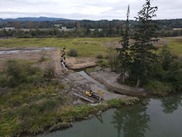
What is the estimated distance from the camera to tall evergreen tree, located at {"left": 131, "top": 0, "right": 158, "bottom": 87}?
26.6 metres

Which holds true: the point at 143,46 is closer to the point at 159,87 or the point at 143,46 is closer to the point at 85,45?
the point at 159,87

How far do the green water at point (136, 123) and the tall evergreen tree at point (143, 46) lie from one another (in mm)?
4136

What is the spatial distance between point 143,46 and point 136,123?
10.3 meters

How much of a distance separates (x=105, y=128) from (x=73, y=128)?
3.09 meters

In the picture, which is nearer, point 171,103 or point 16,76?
point 171,103

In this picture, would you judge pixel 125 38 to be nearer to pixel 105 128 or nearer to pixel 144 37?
→ pixel 144 37

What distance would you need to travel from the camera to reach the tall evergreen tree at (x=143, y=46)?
87.3 ft

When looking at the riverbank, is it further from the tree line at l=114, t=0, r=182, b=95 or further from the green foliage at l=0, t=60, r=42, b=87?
the tree line at l=114, t=0, r=182, b=95

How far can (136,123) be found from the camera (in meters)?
22.6

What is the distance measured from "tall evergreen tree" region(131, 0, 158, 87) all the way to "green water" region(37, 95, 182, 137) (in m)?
4.14

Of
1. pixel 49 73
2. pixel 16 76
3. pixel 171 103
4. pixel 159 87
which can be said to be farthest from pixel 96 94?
pixel 16 76

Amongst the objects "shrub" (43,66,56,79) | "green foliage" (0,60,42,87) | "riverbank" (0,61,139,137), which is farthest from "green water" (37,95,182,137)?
"shrub" (43,66,56,79)

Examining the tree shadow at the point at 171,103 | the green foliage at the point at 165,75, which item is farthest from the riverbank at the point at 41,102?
the green foliage at the point at 165,75

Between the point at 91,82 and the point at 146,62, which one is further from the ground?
the point at 146,62
